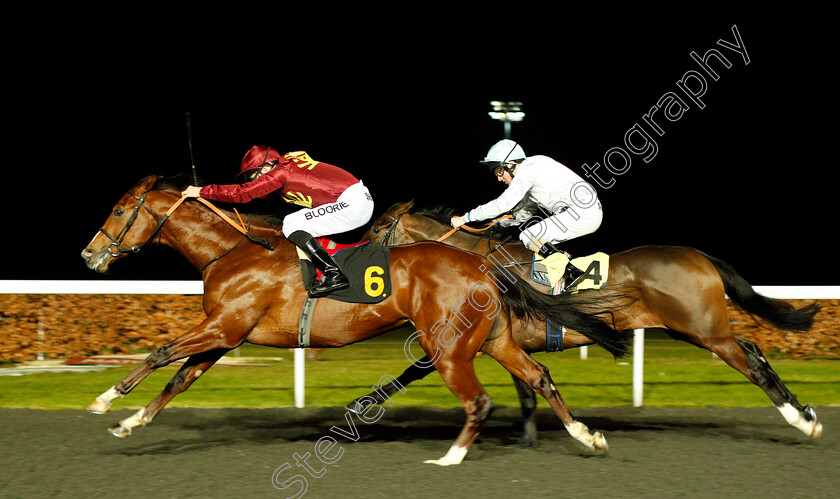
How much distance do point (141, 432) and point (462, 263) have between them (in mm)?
2283

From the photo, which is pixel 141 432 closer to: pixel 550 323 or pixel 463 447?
pixel 463 447

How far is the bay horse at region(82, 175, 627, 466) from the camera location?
420cm

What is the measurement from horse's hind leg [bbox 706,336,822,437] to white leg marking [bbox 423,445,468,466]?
177 cm

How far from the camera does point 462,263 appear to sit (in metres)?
4.36

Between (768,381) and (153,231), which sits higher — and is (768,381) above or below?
below

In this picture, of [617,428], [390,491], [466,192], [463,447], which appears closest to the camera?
[390,491]

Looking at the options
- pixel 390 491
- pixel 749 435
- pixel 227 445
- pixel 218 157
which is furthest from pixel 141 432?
pixel 218 157

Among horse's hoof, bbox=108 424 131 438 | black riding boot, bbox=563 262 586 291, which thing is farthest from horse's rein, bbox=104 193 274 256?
black riding boot, bbox=563 262 586 291

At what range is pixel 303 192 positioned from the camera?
458cm

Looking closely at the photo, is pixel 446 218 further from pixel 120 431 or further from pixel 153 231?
pixel 120 431

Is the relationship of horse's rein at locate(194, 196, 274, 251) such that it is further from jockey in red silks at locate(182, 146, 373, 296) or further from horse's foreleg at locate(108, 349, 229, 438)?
horse's foreleg at locate(108, 349, 229, 438)

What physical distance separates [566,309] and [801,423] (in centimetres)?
159

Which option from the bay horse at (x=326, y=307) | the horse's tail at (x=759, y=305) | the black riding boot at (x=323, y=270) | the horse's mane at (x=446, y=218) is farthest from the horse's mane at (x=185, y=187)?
the horse's tail at (x=759, y=305)

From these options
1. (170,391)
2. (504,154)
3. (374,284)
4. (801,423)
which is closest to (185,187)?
(170,391)
